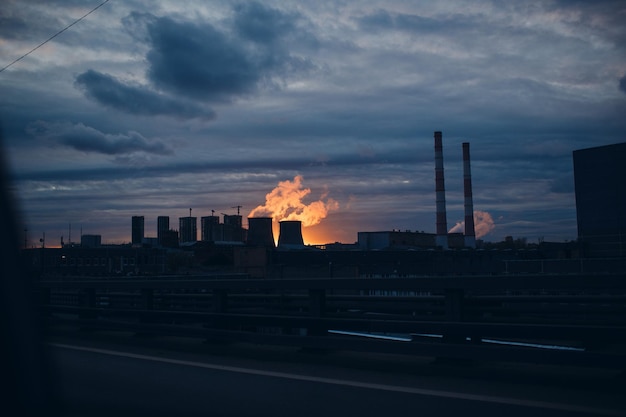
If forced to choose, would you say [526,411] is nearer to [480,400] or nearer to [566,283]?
[480,400]

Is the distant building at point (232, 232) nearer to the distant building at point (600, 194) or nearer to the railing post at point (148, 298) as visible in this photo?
the distant building at point (600, 194)

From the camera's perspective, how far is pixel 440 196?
7712cm

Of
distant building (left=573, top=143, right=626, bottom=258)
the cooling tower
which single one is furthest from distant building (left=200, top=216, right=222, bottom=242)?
distant building (left=573, top=143, right=626, bottom=258)

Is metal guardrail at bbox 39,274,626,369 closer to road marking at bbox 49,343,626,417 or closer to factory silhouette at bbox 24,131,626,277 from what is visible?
road marking at bbox 49,343,626,417

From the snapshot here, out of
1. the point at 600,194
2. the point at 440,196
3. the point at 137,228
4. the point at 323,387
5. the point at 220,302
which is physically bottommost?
the point at 323,387

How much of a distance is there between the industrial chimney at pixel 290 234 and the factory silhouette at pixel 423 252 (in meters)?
0.12

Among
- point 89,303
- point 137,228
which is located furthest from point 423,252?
point 137,228

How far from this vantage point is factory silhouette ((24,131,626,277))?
4288 cm

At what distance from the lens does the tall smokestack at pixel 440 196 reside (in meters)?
75.9

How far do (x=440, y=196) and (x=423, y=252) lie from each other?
24.7 meters

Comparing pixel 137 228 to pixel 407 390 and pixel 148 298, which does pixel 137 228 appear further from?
pixel 407 390

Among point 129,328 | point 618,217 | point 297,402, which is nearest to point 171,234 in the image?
point 618,217

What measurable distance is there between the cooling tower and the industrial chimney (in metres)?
1.38

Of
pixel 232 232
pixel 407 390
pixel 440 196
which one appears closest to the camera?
pixel 407 390
